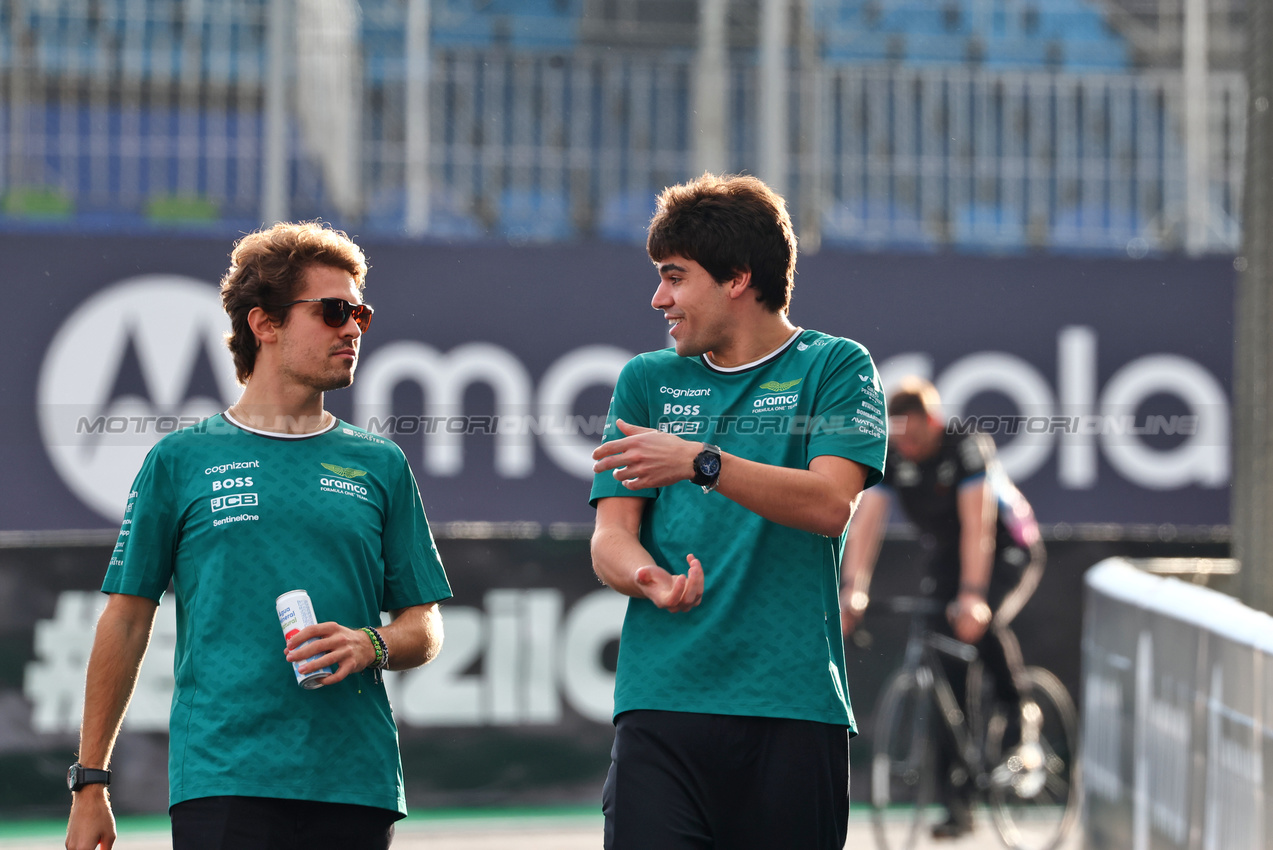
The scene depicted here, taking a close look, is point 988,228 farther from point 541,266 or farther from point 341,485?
point 341,485

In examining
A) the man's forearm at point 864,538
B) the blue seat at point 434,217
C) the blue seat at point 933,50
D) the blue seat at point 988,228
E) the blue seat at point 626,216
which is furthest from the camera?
the blue seat at point 933,50

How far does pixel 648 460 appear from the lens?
250 cm

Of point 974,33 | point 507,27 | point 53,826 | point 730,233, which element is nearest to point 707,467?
point 730,233

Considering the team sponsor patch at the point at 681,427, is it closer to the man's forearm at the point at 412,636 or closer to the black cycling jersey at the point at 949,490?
the man's forearm at the point at 412,636

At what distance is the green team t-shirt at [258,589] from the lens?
2.57 metres

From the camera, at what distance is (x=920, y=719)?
21.8ft

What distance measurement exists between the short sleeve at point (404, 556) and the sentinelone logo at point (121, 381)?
13.3 feet

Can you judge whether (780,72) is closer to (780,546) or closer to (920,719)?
(920,719)

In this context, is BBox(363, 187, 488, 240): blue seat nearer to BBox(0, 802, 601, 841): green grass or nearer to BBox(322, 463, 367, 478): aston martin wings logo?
BBox(0, 802, 601, 841): green grass

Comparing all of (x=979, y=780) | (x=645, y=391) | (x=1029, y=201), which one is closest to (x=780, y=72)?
(x=1029, y=201)

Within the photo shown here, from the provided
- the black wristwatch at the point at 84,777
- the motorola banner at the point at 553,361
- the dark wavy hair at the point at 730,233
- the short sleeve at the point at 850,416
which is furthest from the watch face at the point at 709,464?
the motorola banner at the point at 553,361

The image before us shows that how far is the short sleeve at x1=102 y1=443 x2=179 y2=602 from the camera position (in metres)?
2.66

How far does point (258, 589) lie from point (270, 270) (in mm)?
641

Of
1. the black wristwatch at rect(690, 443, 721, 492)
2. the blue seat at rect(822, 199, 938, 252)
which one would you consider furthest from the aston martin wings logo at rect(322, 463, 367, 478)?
the blue seat at rect(822, 199, 938, 252)
